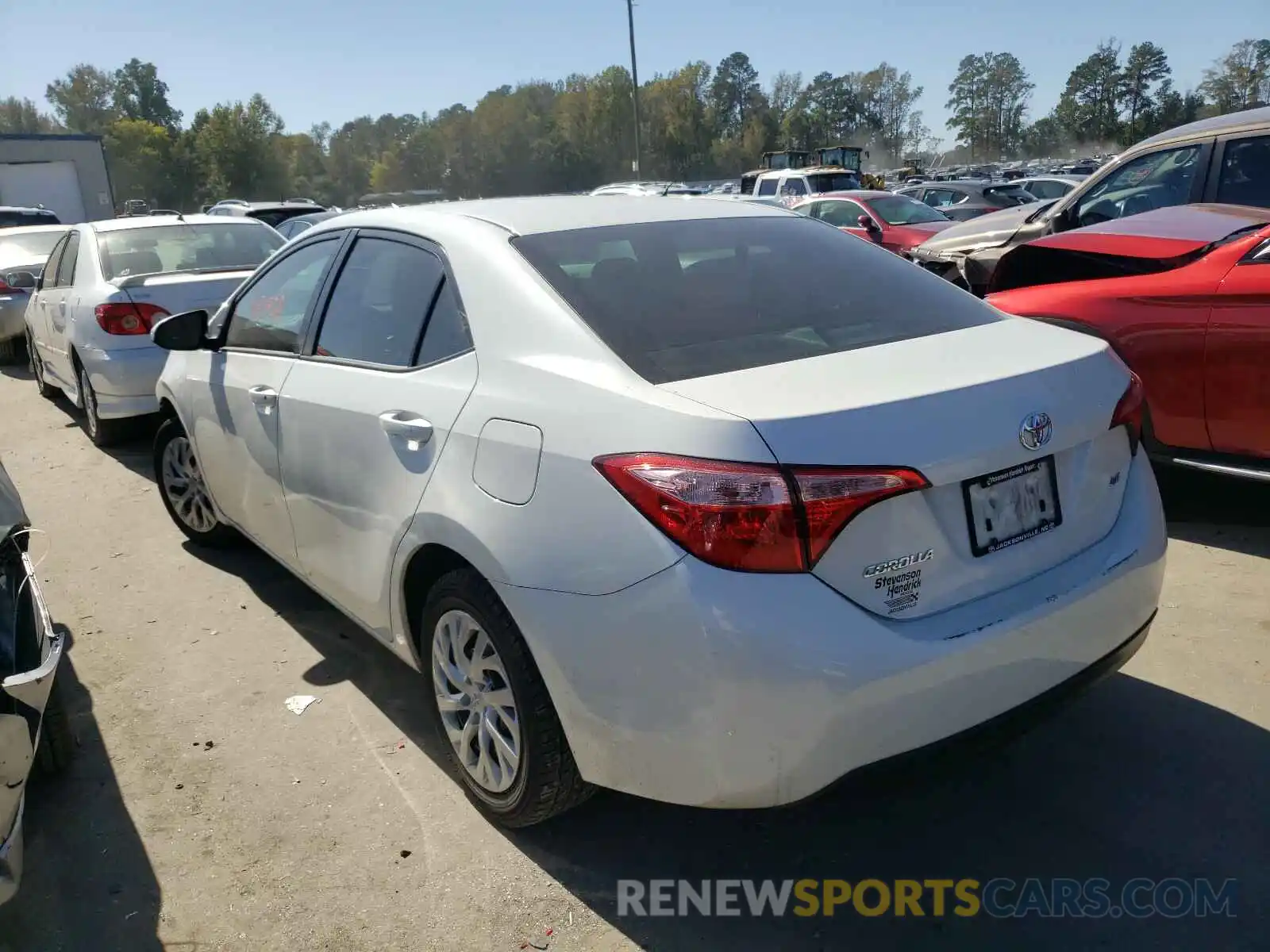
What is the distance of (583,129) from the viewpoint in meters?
104

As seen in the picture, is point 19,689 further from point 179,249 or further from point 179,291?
point 179,249

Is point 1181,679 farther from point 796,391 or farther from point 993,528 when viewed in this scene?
point 796,391

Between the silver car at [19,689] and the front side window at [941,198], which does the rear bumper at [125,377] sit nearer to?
the silver car at [19,689]

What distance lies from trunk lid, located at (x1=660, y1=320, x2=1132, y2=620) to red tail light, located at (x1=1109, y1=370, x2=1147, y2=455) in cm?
3

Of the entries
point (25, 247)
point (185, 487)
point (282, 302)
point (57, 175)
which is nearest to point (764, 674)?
point (282, 302)

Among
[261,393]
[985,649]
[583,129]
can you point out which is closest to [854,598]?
[985,649]

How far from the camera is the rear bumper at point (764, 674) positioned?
1.99m

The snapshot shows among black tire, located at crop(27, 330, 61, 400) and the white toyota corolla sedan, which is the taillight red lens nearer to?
the white toyota corolla sedan

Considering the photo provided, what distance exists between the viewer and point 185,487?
16.3ft

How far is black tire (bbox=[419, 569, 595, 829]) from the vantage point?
2.41m

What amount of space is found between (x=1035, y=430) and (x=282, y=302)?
108 inches

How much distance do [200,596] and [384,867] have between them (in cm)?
238

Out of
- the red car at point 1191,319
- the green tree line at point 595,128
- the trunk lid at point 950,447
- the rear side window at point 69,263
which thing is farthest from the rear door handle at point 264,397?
the green tree line at point 595,128

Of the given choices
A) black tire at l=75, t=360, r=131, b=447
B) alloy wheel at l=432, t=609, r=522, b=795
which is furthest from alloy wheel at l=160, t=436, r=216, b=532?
black tire at l=75, t=360, r=131, b=447
